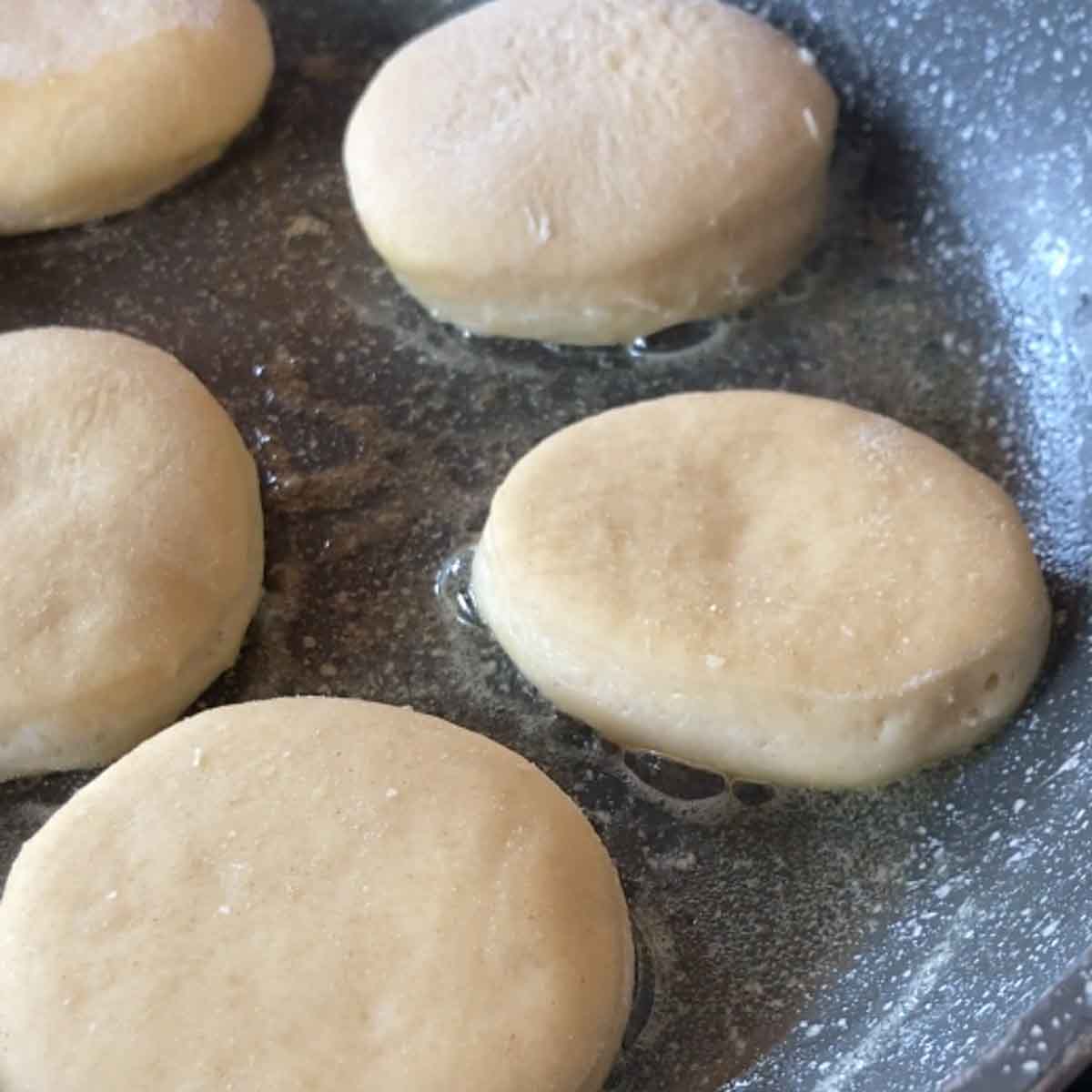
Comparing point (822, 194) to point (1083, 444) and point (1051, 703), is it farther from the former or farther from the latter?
point (1051, 703)

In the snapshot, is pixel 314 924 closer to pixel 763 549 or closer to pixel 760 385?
pixel 763 549

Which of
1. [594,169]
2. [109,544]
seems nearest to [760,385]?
[594,169]

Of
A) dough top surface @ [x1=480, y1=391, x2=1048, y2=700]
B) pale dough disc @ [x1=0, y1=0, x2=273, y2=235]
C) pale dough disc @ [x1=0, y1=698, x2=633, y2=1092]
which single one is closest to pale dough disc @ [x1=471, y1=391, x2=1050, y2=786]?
dough top surface @ [x1=480, y1=391, x2=1048, y2=700]

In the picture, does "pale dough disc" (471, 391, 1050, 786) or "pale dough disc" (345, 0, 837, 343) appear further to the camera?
"pale dough disc" (345, 0, 837, 343)

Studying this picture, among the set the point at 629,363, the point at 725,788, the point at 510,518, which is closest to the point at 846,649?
the point at 725,788

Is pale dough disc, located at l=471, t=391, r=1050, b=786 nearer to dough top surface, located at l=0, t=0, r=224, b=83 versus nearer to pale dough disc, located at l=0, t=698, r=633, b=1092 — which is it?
pale dough disc, located at l=0, t=698, r=633, b=1092
